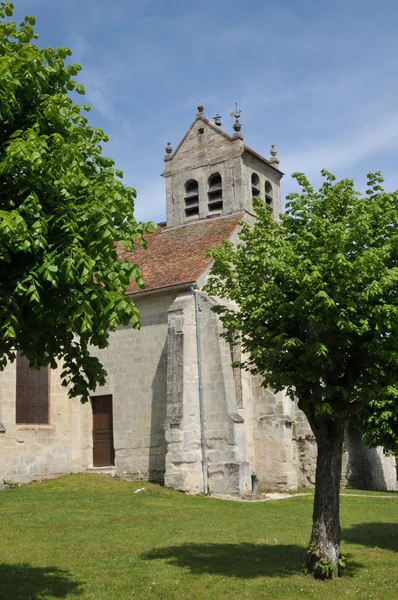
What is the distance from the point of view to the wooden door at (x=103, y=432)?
71.7ft

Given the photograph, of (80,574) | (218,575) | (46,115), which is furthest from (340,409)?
(46,115)

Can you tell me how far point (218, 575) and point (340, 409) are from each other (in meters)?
2.85

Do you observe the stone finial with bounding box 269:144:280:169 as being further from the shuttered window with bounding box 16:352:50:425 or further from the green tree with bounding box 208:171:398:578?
the green tree with bounding box 208:171:398:578

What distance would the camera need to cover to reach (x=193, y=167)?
87.9 ft

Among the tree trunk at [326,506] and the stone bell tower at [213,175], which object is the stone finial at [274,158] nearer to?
the stone bell tower at [213,175]

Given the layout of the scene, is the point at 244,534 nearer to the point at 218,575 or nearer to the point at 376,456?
the point at 218,575

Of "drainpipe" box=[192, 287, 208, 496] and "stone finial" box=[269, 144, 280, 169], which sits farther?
"stone finial" box=[269, 144, 280, 169]

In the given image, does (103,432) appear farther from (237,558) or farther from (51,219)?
(51,219)

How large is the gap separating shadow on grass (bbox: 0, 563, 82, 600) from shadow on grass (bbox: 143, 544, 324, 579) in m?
1.74

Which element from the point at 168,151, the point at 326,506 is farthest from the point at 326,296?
the point at 168,151

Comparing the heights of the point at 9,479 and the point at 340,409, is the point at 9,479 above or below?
below

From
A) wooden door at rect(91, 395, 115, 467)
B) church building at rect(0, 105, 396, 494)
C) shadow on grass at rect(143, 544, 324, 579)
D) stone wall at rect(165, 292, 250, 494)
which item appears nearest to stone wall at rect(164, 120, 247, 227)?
church building at rect(0, 105, 396, 494)

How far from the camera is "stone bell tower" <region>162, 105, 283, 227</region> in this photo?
25453 mm

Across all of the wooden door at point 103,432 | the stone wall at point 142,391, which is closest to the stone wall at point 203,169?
the stone wall at point 142,391
